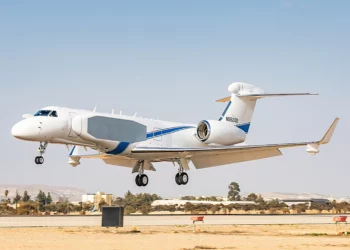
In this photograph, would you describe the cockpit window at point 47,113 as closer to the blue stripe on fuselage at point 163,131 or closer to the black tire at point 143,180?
the blue stripe on fuselage at point 163,131

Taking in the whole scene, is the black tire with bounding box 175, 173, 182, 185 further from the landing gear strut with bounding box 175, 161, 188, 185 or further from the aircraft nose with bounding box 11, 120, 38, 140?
the aircraft nose with bounding box 11, 120, 38, 140

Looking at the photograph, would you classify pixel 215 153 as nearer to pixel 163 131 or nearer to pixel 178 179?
pixel 178 179

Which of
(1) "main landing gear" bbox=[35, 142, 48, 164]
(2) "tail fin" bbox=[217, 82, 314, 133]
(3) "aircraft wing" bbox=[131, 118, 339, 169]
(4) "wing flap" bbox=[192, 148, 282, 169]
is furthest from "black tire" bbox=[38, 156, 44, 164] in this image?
(2) "tail fin" bbox=[217, 82, 314, 133]

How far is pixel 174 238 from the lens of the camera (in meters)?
32.6

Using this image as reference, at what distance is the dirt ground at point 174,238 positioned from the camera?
2839 centimetres

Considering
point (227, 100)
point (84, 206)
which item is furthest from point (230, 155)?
point (84, 206)

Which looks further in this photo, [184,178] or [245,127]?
[245,127]

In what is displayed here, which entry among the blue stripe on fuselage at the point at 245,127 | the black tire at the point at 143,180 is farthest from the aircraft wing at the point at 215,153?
the blue stripe on fuselage at the point at 245,127

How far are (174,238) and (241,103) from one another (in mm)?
21343

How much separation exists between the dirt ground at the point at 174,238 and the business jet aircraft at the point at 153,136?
6294 mm

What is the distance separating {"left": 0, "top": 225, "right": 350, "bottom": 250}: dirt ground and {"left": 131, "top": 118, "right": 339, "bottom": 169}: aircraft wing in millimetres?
6316

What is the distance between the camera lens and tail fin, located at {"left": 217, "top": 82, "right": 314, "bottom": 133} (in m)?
51.3

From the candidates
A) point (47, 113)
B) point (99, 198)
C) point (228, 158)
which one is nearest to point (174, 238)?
point (47, 113)

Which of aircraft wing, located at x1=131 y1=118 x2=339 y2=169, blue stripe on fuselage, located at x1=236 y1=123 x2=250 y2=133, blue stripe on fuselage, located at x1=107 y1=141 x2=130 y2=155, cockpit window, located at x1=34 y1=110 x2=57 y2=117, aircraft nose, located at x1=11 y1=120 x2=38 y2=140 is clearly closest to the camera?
aircraft nose, located at x1=11 y1=120 x2=38 y2=140
